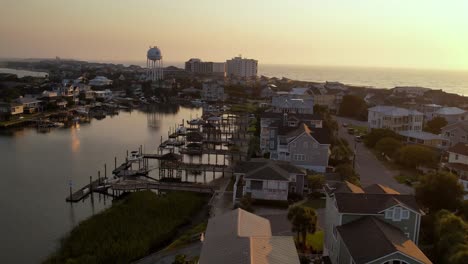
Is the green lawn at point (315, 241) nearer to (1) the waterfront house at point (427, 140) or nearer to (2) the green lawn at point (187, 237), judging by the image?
(2) the green lawn at point (187, 237)

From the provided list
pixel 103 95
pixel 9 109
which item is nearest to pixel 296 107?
pixel 9 109

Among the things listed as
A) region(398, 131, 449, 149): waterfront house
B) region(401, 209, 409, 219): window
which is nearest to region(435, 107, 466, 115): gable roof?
region(398, 131, 449, 149): waterfront house

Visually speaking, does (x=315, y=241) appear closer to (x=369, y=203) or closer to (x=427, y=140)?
(x=369, y=203)

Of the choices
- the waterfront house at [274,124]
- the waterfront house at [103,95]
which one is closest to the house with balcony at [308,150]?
the waterfront house at [274,124]

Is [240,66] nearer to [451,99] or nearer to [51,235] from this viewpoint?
[451,99]

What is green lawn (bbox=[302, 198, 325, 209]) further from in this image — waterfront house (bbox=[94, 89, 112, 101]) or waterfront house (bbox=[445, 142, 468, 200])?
waterfront house (bbox=[94, 89, 112, 101])

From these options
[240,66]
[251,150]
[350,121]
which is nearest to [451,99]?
[350,121]
